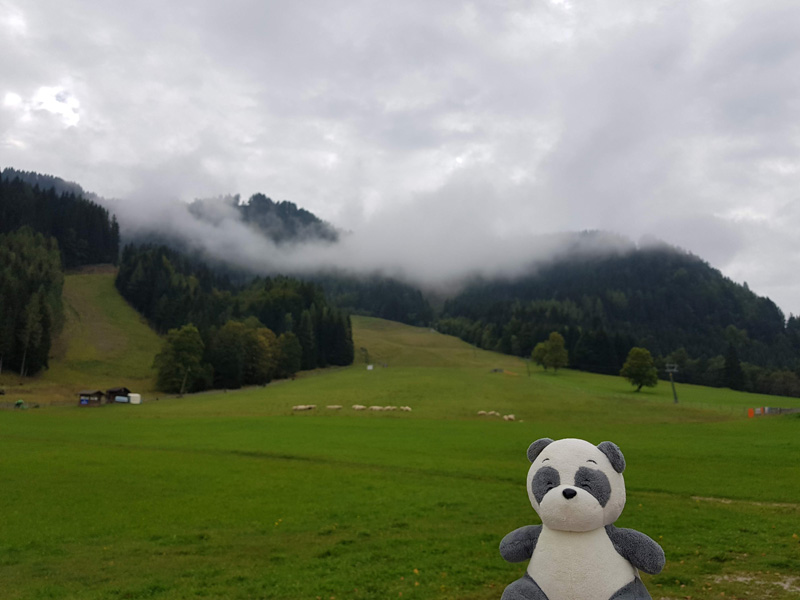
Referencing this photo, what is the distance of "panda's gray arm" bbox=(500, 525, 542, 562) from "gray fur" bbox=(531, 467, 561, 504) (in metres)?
0.61

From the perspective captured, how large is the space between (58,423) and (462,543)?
48.1m

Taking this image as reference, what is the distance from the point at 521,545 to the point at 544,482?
967 millimetres

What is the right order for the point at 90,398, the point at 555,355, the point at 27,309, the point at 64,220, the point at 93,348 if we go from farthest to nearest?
the point at 64,220 < the point at 555,355 < the point at 93,348 < the point at 27,309 < the point at 90,398

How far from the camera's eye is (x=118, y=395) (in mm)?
71500

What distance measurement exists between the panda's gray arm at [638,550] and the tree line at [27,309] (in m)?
99.8

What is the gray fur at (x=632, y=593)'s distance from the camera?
5.38 meters

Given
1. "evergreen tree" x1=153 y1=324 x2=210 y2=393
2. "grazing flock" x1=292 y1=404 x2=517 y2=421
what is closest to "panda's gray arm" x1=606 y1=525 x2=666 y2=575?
"grazing flock" x1=292 y1=404 x2=517 y2=421

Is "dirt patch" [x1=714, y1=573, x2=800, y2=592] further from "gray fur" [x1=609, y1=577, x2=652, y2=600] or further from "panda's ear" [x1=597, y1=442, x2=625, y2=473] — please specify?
"panda's ear" [x1=597, y1=442, x2=625, y2=473]

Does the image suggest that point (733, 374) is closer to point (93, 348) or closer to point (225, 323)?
point (225, 323)

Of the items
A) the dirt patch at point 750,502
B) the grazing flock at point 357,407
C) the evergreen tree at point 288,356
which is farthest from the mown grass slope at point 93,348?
the dirt patch at point 750,502

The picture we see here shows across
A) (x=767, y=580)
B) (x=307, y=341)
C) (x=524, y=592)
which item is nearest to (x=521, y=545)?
(x=524, y=592)

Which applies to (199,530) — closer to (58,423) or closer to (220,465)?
(220,465)

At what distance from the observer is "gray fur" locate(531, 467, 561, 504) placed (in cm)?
589

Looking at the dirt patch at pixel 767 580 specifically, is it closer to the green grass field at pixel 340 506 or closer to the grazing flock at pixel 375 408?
the green grass field at pixel 340 506
